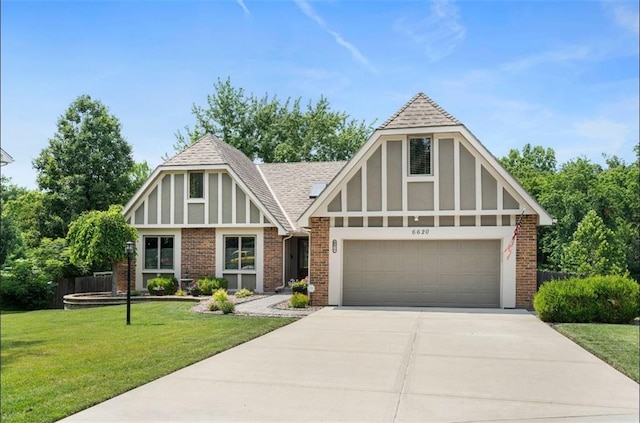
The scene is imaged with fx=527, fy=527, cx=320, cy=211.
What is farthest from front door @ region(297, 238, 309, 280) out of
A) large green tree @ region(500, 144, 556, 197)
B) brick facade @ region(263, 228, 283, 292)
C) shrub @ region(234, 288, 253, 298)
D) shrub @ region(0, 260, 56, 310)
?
large green tree @ region(500, 144, 556, 197)

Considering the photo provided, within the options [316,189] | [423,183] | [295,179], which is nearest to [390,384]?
[423,183]

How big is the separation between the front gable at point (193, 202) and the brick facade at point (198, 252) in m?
0.40

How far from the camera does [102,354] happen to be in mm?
8016

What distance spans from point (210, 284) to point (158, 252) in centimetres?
318

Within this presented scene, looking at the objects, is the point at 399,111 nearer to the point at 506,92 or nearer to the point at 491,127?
the point at 491,127

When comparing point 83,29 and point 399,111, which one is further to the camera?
point 399,111

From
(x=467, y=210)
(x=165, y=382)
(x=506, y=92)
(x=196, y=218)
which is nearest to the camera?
(x=506, y=92)

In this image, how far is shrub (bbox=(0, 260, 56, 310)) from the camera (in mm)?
9138

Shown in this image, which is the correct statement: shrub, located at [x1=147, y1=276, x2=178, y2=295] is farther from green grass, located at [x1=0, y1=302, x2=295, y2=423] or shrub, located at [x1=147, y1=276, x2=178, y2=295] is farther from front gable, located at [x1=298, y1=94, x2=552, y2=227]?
front gable, located at [x1=298, y1=94, x2=552, y2=227]

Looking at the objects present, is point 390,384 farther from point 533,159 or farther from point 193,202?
point 533,159

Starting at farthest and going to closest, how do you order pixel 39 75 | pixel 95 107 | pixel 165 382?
1. pixel 95 107
2. pixel 165 382
3. pixel 39 75

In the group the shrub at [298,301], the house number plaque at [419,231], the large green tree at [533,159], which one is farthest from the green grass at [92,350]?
the large green tree at [533,159]

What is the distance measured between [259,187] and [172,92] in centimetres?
1512

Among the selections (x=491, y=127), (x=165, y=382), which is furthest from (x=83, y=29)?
(x=491, y=127)
